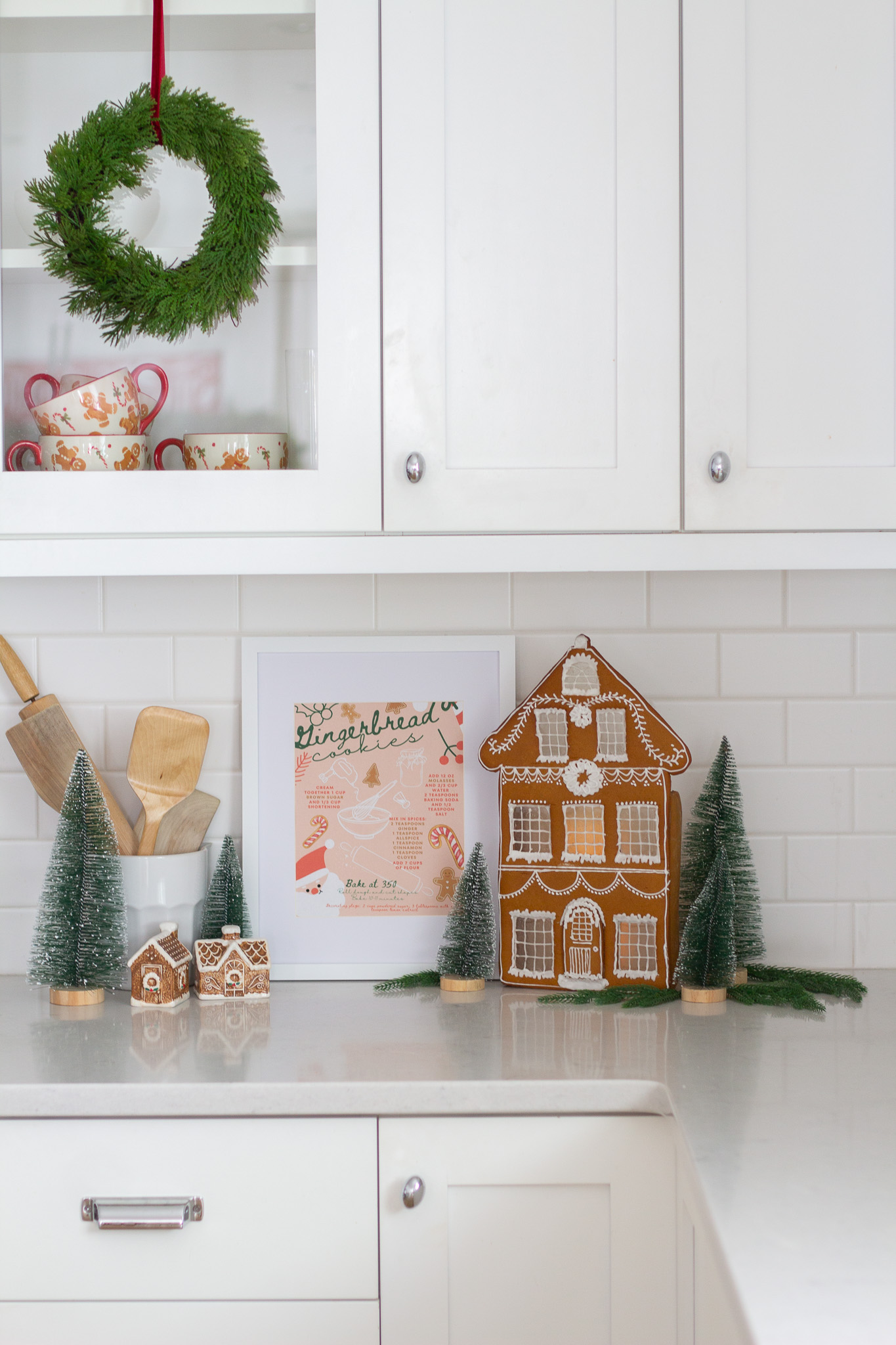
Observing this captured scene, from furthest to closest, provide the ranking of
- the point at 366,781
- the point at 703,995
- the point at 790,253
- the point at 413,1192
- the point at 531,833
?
the point at 366,781, the point at 531,833, the point at 703,995, the point at 790,253, the point at 413,1192

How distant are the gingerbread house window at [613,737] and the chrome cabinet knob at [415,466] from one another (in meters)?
0.43

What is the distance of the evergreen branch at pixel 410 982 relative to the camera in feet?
4.90

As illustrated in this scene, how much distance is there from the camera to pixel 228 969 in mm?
1428

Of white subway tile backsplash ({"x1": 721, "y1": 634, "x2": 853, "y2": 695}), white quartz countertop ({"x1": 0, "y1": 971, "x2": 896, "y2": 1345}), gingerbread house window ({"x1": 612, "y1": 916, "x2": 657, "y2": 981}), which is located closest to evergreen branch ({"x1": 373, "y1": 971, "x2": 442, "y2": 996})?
white quartz countertop ({"x1": 0, "y1": 971, "x2": 896, "y2": 1345})

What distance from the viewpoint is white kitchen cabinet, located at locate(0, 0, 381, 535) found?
1.24m

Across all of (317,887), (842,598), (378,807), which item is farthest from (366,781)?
(842,598)

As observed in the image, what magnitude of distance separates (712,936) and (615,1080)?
313 millimetres

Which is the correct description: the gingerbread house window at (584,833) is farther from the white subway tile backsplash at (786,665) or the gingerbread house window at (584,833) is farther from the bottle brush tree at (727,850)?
the white subway tile backsplash at (786,665)

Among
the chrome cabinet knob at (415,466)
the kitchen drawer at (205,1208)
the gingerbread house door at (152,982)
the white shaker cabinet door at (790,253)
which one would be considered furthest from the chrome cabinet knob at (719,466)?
the gingerbread house door at (152,982)

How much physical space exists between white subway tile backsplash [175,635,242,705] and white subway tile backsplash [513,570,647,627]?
0.40m

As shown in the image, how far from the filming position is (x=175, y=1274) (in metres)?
1.12

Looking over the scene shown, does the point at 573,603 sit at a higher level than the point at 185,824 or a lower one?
higher

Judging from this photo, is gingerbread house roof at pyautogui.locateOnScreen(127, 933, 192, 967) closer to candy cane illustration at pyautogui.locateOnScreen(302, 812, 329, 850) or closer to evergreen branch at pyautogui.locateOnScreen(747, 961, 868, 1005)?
candy cane illustration at pyautogui.locateOnScreen(302, 812, 329, 850)

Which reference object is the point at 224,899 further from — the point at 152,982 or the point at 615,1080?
the point at 615,1080
